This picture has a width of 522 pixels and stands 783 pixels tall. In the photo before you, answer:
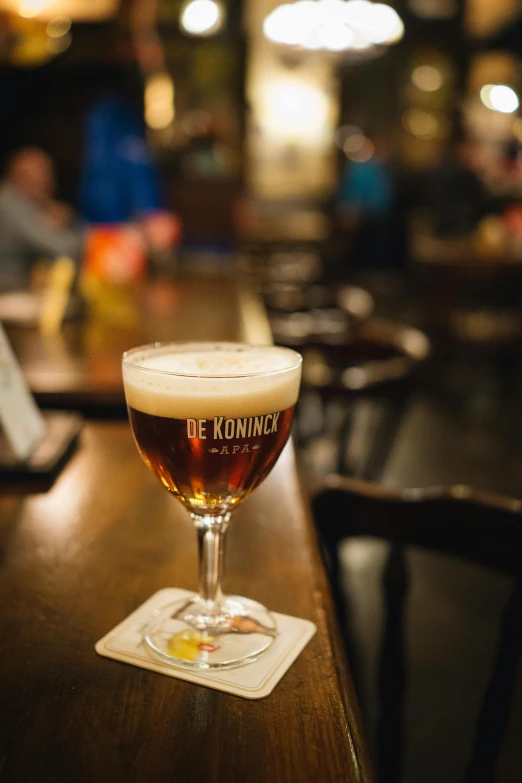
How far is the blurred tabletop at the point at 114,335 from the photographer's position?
4.83 ft

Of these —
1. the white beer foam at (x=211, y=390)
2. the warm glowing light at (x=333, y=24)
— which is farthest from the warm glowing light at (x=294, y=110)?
the white beer foam at (x=211, y=390)

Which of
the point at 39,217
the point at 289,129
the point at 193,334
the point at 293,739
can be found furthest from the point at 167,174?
the point at 293,739

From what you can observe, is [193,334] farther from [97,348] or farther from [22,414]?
[22,414]

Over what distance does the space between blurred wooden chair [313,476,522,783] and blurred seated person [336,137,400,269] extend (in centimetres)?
978

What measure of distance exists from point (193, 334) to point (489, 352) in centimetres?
391

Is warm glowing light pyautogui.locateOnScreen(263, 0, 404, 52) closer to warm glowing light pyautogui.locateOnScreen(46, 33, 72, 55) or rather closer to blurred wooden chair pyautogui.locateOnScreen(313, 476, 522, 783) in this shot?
warm glowing light pyautogui.locateOnScreen(46, 33, 72, 55)

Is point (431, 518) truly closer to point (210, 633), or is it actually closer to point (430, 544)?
point (430, 544)

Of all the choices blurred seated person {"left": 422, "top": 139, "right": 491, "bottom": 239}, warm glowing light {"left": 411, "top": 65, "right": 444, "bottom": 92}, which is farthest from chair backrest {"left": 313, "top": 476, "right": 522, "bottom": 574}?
warm glowing light {"left": 411, "top": 65, "right": 444, "bottom": 92}

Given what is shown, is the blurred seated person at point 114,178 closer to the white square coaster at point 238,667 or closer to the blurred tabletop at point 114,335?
the blurred tabletop at point 114,335

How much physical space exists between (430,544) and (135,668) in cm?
57

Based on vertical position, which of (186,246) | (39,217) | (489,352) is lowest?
(489,352)

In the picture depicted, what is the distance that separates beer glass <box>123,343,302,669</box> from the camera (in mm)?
629

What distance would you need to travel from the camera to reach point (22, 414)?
1.05 meters

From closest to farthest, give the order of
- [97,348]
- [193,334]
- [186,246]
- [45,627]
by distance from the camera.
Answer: [45,627] → [97,348] → [193,334] → [186,246]
